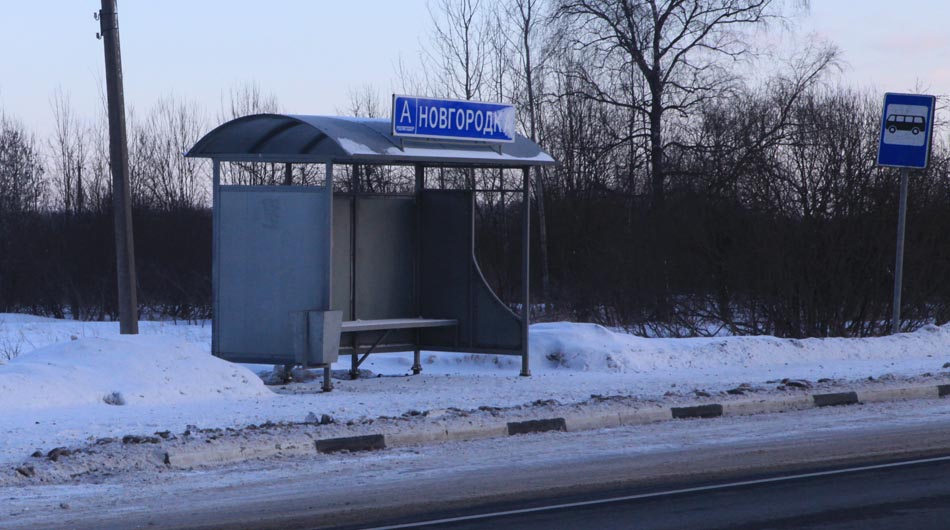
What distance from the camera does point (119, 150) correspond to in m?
14.1

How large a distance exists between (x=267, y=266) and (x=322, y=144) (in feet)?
5.44

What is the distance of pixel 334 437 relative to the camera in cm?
984

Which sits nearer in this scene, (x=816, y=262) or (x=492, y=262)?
(x=816, y=262)

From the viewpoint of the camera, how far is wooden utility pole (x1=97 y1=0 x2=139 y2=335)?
14109mm

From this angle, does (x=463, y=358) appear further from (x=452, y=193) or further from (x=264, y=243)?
(x=264, y=243)

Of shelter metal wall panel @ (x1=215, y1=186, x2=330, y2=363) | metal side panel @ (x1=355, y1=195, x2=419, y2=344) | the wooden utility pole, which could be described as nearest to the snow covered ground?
shelter metal wall panel @ (x1=215, y1=186, x2=330, y2=363)

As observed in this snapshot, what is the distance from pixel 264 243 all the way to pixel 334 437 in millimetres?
4292

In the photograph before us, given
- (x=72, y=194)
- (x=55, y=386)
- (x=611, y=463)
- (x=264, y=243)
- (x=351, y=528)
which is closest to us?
(x=351, y=528)

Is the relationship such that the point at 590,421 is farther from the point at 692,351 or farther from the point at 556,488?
the point at 692,351

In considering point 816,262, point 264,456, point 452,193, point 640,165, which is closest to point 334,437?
point 264,456

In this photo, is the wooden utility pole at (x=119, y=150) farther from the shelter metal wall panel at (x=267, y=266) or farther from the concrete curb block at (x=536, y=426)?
the concrete curb block at (x=536, y=426)

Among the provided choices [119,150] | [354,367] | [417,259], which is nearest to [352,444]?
[354,367]

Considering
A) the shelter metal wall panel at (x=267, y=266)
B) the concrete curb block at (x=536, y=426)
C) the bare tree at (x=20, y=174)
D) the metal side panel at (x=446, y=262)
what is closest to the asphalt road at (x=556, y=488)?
the concrete curb block at (x=536, y=426)

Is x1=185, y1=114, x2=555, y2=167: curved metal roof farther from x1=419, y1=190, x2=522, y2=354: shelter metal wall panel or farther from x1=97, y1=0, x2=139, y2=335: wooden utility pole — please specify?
x1=419, y1=190, x2=522, y2=354: shelter metal wall panel
